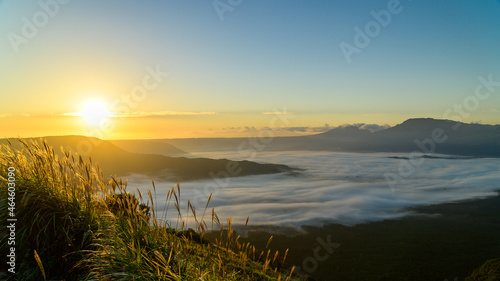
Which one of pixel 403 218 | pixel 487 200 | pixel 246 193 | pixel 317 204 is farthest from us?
pixel 246 193

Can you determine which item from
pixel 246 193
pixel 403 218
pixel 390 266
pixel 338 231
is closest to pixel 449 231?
pixel 403 218

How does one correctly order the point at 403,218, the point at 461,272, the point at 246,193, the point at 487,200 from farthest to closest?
the point at 246,193
the point at 487,200
the point at 403,218
the point at 461,272

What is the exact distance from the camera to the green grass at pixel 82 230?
482 cm

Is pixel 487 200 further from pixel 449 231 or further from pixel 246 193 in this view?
pixel 246 193

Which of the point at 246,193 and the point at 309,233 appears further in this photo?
the point at 246,193

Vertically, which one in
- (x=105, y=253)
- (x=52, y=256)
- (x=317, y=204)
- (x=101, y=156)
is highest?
(x=105, y=253)

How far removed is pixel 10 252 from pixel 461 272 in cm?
8824

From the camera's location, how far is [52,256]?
5500 mm

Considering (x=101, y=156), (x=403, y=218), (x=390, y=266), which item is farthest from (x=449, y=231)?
(x=101, y=156)

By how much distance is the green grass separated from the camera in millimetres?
4820

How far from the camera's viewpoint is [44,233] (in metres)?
5.41

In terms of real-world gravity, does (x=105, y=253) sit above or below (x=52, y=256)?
→ above

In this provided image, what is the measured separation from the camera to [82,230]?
5.79 meters

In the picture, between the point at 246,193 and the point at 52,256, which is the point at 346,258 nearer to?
the point at 52,256
